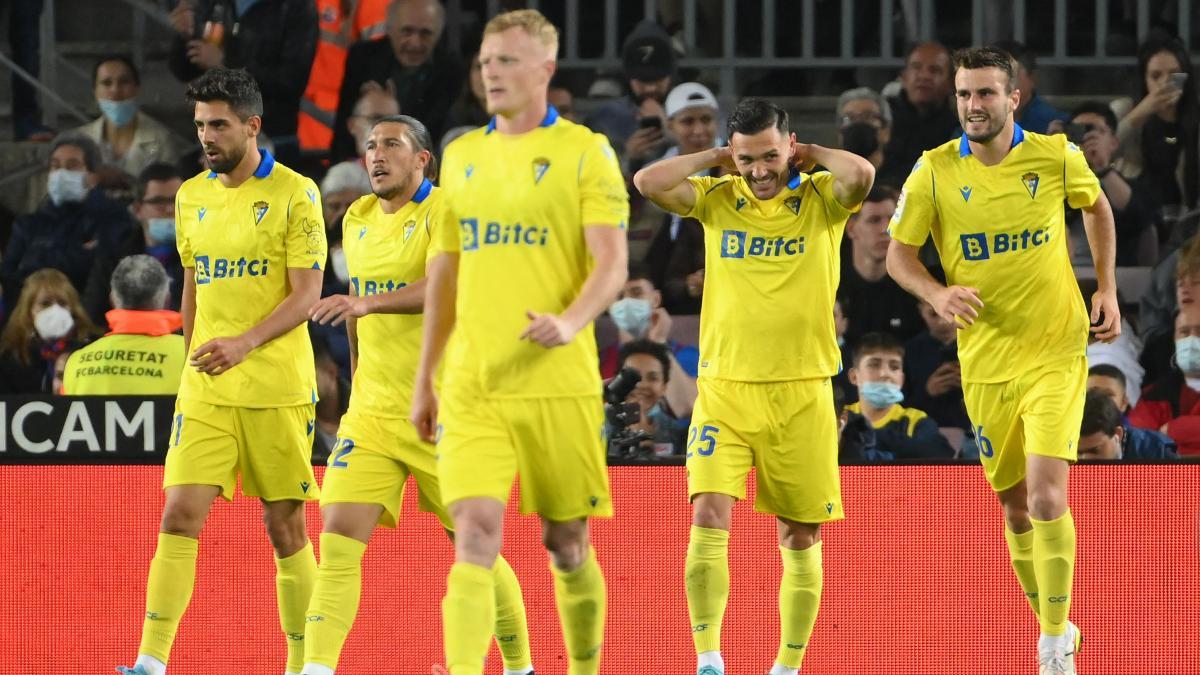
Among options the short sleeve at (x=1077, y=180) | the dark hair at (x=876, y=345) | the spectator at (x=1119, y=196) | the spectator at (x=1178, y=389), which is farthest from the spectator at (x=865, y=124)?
the short sleeve at (x=1077, y=180)

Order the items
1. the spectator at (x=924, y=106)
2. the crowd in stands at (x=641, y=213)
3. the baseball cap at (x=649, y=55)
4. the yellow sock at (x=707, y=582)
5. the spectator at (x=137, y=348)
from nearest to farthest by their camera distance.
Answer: the yellow sock at (x=707, y=582), the spectator at (x=137, y=348), the crowd in stands at (x=641, y=213), the spectator at (x=924, y=106), the baseball cap at (x=649, y=55)

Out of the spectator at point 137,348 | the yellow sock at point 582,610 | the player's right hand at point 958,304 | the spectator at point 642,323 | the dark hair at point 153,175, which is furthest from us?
the dark hair at point 153,175

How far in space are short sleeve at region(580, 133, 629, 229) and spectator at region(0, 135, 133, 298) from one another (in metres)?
5.89

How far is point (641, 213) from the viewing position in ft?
36.7

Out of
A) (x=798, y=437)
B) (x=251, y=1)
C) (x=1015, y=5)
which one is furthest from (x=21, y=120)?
(x=798, y=437)

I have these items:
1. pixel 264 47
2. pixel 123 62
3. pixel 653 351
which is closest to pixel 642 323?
pixel 653 351

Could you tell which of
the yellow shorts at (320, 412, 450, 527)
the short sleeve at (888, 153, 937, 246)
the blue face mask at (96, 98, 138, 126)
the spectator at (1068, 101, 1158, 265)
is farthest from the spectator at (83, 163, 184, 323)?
the spectator at (1068, 101, 1158, 265)

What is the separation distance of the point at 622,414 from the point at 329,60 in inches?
163

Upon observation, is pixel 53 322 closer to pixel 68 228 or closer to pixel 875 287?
pixel 68 228

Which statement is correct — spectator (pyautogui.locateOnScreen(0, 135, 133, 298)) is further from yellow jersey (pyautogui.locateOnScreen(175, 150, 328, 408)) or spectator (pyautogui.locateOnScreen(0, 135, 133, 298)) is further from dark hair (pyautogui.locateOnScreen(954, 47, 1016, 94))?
dark hair (pyautogui.locateOnScreen(954, 47, 1016, 94))

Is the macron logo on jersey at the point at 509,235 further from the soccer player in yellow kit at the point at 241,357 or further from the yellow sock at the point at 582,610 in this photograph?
the soccer player in yellow kit at the point at 241,357

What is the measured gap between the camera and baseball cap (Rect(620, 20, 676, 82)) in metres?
11.3

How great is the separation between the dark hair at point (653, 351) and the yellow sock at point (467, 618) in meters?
4.02

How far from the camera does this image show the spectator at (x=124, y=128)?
11.8 meters
